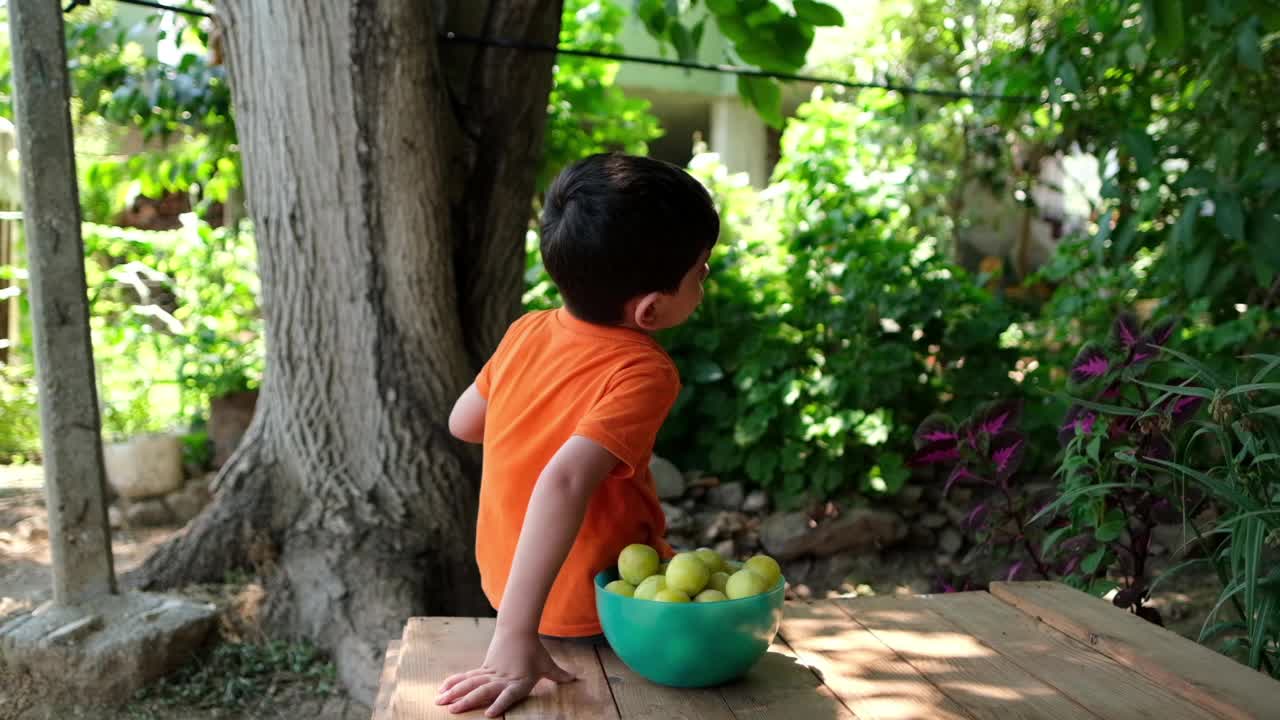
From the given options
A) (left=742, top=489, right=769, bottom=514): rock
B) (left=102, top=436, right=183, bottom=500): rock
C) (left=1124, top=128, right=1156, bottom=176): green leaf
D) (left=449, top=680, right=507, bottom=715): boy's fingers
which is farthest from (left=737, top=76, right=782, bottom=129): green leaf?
(left=102, top=436, right=183, bottom=500): rock

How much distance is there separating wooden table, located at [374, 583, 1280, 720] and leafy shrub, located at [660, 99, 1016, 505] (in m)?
2.44

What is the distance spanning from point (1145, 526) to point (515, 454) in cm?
166

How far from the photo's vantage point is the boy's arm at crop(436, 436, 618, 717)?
1.43 meters

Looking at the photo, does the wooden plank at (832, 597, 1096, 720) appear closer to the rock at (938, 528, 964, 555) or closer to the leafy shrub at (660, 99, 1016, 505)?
the leafy shrub at (660, 99, 1016, 505)

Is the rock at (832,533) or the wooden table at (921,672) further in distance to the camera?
the rock at (832,533)

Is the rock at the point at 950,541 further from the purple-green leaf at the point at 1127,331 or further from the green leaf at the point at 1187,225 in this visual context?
the purple-green leaf at the point at 1127,331

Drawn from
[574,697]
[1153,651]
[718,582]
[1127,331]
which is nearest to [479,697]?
[574,697]

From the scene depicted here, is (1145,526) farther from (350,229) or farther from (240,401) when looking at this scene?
(240,401)

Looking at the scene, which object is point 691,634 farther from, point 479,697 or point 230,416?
point 230,416

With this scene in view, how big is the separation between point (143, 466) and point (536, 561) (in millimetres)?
3741

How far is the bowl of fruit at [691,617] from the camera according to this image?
140 centimetres

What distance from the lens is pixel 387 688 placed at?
5.50 ft

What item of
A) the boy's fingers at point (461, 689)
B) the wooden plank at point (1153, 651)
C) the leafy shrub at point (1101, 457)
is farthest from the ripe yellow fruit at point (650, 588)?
the leafy shrub at point (1101, 457)

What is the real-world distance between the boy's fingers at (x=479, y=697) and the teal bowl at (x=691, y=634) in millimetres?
169
